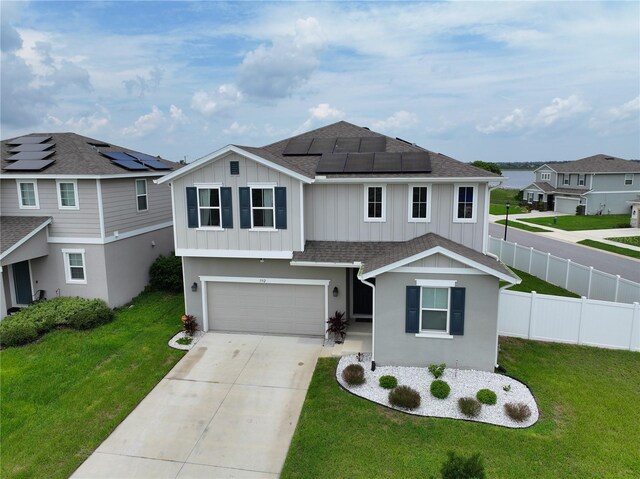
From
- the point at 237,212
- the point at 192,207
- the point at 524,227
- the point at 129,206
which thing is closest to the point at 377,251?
the point at 237,212

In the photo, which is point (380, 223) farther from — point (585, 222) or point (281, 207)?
point (585, 222)

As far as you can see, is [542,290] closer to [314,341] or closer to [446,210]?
[446,210]

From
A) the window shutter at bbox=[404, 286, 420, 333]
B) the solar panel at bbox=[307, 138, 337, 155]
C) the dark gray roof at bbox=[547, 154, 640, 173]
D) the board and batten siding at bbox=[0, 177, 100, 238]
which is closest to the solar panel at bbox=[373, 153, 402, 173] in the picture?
the solar panel at bbox=[307, 138, 337, 155]

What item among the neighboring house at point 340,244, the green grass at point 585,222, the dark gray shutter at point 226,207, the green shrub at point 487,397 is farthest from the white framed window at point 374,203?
the green grass at point 585,222

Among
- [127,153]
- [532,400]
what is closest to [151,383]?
[532,400]

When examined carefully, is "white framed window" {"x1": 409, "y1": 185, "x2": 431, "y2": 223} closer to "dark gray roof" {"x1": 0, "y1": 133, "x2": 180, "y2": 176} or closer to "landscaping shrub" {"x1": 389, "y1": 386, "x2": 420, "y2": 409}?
"landscaping shrub" {"x1": 389, "y1": 386, "x2": 420, "y2": 409}

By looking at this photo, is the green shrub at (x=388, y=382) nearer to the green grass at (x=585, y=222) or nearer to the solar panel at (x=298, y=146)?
the solar panel at (x=298, y=146)
